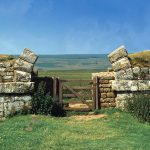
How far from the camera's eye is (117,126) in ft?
51.8

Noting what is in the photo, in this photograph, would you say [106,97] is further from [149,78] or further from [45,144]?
[45,144]

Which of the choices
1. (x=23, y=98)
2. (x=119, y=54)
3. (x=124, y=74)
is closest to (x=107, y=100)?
(x=124, y=74)

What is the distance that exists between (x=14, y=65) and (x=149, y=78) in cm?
555

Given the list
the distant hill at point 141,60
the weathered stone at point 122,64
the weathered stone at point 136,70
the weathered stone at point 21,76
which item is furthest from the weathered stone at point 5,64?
the distant hill at point 141,60

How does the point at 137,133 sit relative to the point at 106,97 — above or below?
below

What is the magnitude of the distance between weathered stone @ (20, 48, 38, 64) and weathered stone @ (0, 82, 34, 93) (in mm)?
977

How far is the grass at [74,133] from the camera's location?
492 inches

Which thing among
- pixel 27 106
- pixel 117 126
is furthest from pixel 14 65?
pixel 117 126

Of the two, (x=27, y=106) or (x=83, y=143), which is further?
(x=27, y=106)

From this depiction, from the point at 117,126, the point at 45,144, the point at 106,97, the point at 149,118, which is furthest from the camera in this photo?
the point at 106,97

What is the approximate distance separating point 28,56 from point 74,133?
563 centimetres

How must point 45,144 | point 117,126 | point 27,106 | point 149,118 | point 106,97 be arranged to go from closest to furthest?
point 45,144
point 117,126
point 149,118
point 27,106
point 106,97

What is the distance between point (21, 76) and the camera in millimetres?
18828

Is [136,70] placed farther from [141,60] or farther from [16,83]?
[16,83]
